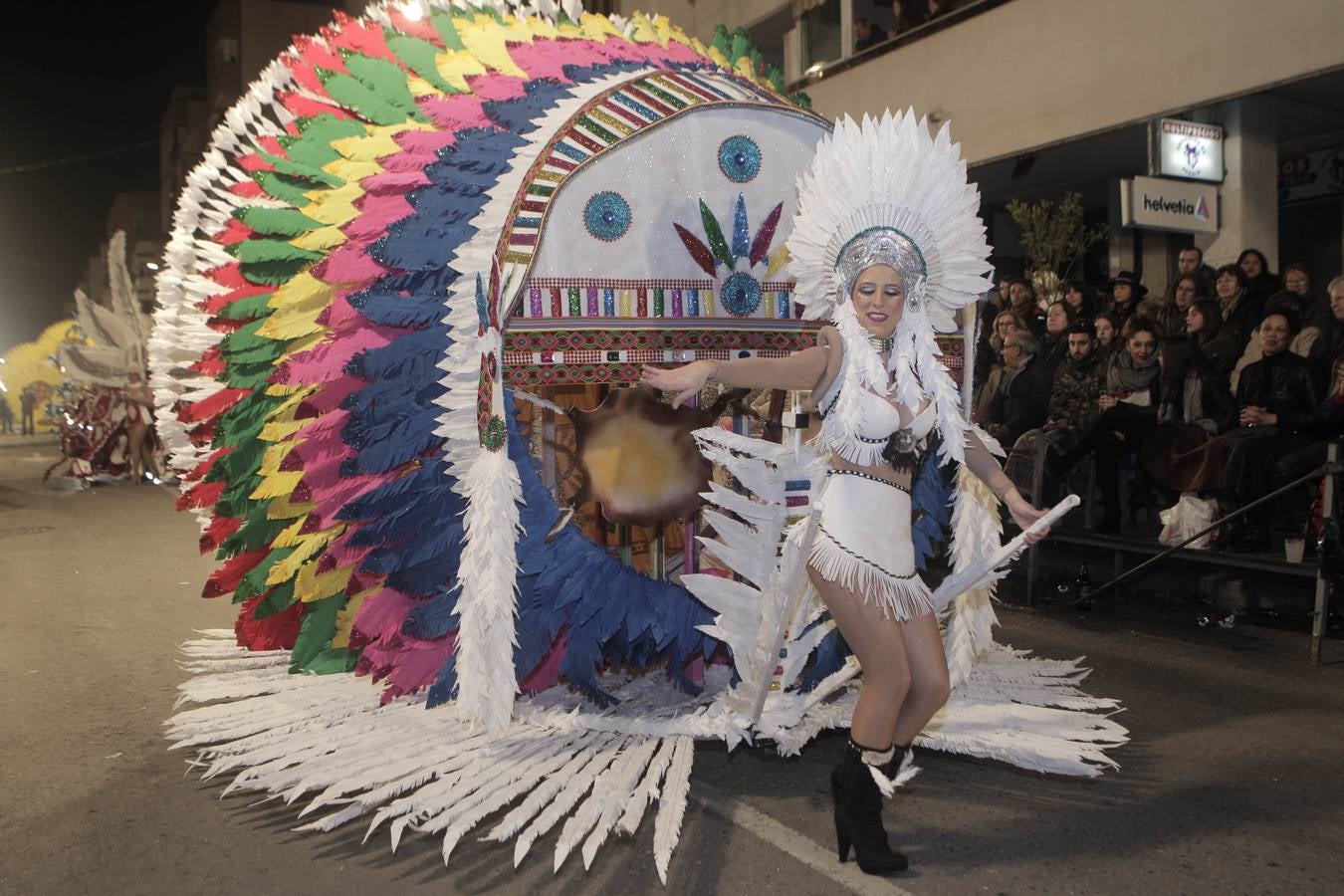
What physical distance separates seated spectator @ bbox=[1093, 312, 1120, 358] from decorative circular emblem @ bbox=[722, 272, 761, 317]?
13.8 feet

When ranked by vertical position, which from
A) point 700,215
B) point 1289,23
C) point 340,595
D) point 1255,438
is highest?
point 1289,23

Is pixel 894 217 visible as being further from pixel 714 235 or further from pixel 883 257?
pixel 714 235

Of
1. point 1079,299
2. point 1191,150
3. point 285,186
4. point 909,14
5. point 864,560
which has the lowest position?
point 864,560

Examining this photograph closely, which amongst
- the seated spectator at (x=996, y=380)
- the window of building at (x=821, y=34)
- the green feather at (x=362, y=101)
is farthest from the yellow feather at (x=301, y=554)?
the window of building at (x=821, y=34)

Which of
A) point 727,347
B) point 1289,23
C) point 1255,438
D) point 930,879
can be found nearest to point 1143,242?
point 1289,23

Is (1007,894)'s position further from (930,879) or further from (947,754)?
(947,754)

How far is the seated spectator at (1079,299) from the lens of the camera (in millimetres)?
8445

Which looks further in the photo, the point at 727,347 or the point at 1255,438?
the point at 1255,438

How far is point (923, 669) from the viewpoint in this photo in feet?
10.1

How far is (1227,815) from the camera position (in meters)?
3.37

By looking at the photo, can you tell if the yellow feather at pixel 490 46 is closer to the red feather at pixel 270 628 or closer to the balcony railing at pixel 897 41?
the red feather at pixel 270 628

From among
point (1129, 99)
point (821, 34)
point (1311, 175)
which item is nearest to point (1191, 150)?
point (1129, 99)

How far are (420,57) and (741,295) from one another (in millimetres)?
1679

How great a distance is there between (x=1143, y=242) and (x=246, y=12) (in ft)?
143
